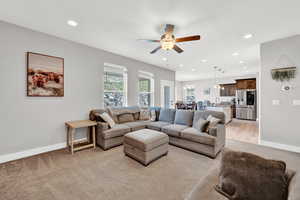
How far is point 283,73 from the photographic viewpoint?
125 inches

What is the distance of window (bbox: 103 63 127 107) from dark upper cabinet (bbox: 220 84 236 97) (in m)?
6.92

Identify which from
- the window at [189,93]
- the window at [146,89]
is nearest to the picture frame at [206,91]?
the window at [189,93]

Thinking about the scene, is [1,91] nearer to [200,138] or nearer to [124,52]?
[124,52]

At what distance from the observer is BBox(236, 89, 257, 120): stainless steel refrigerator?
7.05 metres

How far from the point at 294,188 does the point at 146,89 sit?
5.26 m

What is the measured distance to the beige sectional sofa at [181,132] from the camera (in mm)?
2750

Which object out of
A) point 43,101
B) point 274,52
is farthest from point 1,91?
point 274,52

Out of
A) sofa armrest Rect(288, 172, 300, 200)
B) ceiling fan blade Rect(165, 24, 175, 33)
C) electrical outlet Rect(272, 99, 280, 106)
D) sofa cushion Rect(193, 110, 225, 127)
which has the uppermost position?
ceiling fan blade Rect(165, 24, 175, 33)

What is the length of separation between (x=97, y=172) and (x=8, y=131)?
6.92 feet

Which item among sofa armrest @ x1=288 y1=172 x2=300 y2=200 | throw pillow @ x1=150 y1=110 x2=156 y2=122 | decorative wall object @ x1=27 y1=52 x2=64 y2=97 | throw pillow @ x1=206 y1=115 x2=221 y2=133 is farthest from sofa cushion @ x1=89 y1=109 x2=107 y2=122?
sofa armrest @ x1=288 y1=172 x2=300 y2=200

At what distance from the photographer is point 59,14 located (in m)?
2.28

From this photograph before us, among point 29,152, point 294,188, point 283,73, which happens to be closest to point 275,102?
point 283,73

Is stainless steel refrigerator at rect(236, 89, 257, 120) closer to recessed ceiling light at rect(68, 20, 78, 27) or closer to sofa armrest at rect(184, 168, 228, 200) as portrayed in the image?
sofa armrest at rect(184, 168, 228, 200)

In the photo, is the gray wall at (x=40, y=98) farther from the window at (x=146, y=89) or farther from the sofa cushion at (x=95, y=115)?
the window at (x=146, y=89)
